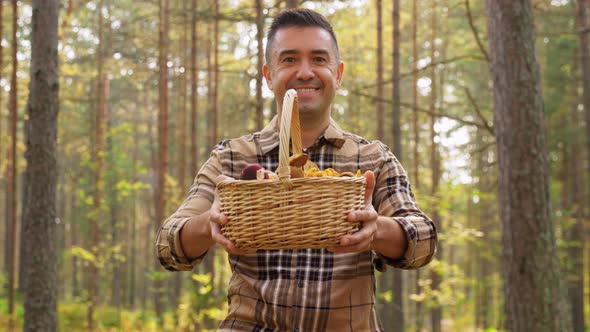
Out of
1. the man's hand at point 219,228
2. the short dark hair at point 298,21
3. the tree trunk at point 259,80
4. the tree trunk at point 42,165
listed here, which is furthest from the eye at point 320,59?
the tree trunk at point 259,80

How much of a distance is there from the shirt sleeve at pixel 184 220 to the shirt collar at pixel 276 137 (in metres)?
0.22

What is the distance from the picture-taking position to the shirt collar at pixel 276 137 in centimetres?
264

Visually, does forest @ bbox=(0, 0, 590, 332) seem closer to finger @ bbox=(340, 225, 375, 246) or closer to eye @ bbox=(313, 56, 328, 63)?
eye @ bbox=(313, 56, 328, 63)

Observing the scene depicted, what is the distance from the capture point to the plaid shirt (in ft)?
7.72

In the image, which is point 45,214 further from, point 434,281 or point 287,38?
point 434,281

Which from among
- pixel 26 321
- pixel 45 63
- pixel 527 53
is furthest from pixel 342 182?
pixel 26 321

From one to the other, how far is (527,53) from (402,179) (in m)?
3.43

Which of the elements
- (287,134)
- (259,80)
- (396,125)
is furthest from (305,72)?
(396,125)

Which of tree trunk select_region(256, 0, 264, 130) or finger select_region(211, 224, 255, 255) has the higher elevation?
tree trunk select_region(256, 0, 264, 130)

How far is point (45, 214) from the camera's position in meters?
6.84

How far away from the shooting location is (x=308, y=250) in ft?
8.05

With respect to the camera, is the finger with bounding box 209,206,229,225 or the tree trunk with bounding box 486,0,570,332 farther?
the tree trunk with bounding box 486,0,570,332

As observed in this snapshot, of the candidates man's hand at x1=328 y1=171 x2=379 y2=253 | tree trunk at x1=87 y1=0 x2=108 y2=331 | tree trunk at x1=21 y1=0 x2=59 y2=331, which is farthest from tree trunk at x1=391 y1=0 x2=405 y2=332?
man's hand at x1=328 y1=171 x2=379 y2=253

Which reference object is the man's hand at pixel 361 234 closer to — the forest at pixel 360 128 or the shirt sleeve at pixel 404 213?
the shirt sleeve at pixel 404 213
